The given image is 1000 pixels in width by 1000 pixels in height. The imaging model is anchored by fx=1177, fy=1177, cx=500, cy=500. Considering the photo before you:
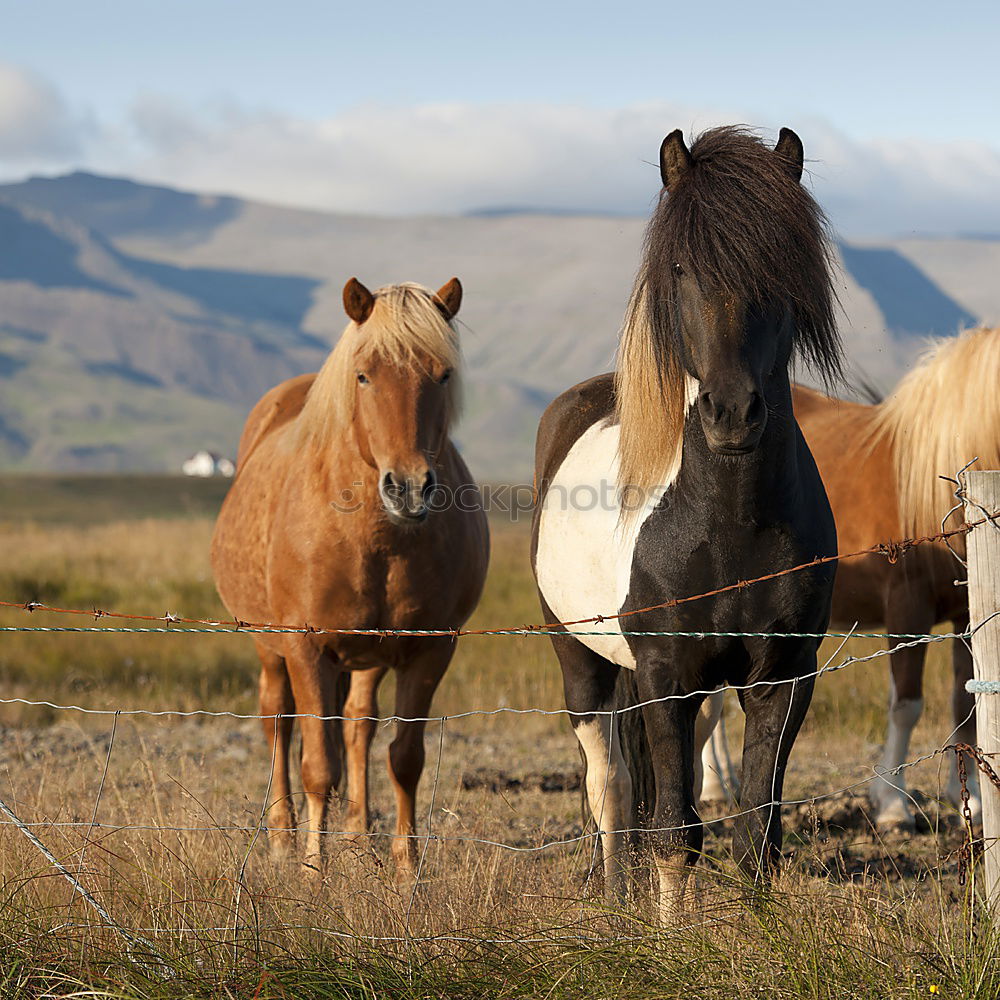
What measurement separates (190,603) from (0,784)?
25.7 feet

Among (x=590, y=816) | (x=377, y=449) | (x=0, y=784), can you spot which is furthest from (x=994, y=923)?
(x=0, y=784)

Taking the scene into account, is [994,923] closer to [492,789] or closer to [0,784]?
[492,789]

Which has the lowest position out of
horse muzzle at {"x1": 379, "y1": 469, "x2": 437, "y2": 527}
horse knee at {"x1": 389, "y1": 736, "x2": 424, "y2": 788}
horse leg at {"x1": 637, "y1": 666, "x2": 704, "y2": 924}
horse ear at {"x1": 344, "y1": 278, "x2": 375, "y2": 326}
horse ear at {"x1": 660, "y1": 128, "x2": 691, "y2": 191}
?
horse knee at {"x1": 389, "y1": 736, "x2": 424, "y2": 788}

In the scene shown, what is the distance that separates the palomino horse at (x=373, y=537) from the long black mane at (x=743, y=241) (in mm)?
1579

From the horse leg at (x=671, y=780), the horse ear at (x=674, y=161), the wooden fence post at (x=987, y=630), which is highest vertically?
the horse ear at (x=674, y=161)

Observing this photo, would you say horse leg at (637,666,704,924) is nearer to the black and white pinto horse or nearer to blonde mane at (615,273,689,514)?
the black and white pinto horse

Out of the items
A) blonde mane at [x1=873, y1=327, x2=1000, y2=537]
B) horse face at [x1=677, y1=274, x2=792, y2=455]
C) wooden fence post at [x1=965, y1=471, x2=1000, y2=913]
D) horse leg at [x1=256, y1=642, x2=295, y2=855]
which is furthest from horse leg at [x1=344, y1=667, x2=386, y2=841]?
blonde mane at [x1=873, y1=327, x2=1000, y2=537]

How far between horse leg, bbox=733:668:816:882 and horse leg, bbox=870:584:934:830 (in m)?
2.93

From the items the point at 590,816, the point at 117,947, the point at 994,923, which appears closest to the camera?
the point at 994,923

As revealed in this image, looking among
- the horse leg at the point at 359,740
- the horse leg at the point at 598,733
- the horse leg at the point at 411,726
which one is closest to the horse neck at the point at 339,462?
the horse leg at the point at 411,726

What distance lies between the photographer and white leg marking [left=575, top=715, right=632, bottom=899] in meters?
4.70

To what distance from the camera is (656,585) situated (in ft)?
12.1

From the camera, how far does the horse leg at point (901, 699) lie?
6320 millimetres

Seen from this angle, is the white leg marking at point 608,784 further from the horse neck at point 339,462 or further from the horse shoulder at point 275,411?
the horse shoulder at point 275,411
